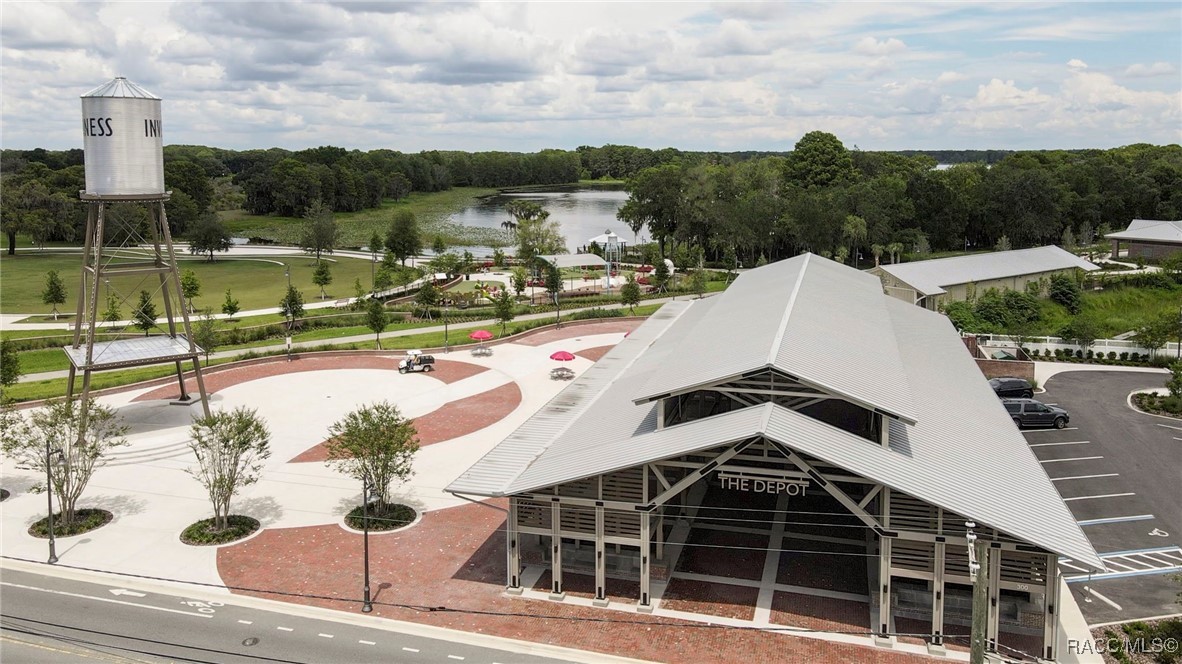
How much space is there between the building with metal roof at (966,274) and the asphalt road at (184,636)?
4932 cm

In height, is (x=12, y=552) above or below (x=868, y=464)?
below

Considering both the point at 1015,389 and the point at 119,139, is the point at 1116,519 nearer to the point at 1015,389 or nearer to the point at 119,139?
the point at 1015,389

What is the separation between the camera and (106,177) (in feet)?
126

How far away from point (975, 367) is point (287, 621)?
30.6 metres

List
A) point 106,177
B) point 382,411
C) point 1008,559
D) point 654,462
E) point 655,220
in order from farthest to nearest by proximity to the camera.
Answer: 1. point 655,220
2. point 106,177
3. point 382,411
4. point 654,462
5. point 1008,559

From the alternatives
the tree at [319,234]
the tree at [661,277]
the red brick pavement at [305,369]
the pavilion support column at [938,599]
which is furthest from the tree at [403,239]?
the pavilion support column at [938,599]

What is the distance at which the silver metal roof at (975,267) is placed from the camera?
6681 cm

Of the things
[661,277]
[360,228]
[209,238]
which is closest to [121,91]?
[661,277]

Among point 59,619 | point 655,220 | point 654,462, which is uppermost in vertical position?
point 655,220

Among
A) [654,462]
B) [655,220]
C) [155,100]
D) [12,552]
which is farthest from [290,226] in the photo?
[654,462]

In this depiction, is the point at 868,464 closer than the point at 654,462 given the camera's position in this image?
Yes

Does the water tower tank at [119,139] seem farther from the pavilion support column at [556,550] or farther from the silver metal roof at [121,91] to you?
the pavilion support column at [556,550]

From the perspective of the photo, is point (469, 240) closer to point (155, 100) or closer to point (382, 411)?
point (155, 100)

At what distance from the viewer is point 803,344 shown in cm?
2816
